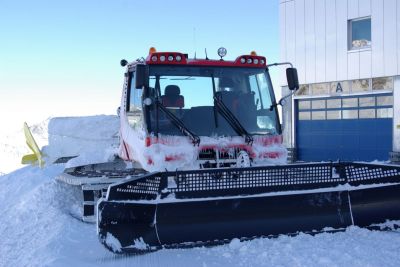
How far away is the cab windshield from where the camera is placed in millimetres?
5883

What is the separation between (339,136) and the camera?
15.1 meters

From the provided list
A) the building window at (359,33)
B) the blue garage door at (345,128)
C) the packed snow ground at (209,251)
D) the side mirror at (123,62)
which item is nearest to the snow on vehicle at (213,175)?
the packed snow ground at (209,251)

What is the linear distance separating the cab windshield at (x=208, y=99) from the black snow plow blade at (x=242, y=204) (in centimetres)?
102

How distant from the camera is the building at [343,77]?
44.6ft

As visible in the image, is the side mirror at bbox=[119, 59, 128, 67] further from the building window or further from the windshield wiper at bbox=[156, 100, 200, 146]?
the building window

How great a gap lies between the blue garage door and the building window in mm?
1590

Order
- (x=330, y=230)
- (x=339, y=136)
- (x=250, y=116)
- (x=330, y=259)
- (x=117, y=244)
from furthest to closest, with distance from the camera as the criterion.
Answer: (x=339, y=136), (x=250, y=116), (x=330, y=230), (x=117, y=244), (x=330, y=259)

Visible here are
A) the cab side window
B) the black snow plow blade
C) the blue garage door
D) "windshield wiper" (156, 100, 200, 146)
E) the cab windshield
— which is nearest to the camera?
the black snow plow blade

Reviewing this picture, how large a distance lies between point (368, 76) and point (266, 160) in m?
9.23

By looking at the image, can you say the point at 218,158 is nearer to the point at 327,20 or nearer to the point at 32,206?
the point at 32,206

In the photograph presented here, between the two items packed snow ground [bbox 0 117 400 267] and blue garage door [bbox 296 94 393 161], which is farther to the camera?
blue garage door [bbox 296 94 393 161]

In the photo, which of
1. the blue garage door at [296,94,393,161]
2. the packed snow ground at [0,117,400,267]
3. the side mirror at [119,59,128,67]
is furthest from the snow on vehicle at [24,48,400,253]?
the blue garage door at [296,94,393,161]

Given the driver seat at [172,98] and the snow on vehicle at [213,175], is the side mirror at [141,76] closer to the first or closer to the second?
the snow on vehicle at [213,175]

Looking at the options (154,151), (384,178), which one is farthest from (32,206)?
(384,178)
